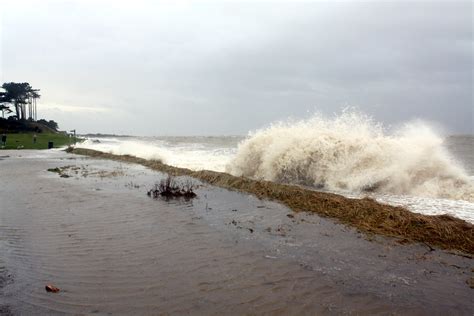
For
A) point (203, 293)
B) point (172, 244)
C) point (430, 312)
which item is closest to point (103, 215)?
point (172, 244)

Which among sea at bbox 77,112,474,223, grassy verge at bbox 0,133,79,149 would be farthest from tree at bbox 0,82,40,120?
sea at bbox 77,112,474,223

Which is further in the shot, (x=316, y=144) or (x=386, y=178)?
(x=316, y=144)

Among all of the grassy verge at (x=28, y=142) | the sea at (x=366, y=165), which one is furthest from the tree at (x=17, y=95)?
the sea at (x=366, y=165)

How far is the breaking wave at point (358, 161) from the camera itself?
439 inches

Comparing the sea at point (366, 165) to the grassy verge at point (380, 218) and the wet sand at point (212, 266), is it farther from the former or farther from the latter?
the wet sand at point (212, 266)

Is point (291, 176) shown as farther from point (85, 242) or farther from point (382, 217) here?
point (85, 242)

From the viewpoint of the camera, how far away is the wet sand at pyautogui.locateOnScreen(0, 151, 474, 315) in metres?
3.67

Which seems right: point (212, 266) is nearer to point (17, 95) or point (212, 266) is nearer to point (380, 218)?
point (380, 218)

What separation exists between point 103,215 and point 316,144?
902 cm

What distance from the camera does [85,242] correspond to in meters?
5.73

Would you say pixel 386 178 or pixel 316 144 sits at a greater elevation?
pixel 316 144

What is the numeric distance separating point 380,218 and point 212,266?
3.94 metres

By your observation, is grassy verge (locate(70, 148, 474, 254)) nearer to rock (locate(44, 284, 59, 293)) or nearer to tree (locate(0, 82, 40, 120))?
rock (locate(44, 284, 59, 293))

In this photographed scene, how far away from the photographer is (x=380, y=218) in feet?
22.9
